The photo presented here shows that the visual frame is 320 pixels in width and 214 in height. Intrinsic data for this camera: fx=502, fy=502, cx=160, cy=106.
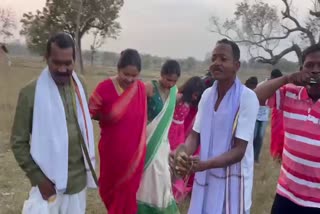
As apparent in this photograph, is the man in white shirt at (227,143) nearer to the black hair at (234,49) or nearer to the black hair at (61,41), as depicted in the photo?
the black hair at (234,49)

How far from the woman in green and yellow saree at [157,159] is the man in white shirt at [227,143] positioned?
5.34ft

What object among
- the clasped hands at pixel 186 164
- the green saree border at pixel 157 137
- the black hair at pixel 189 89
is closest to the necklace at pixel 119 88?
the green saree border at pixel 157 137

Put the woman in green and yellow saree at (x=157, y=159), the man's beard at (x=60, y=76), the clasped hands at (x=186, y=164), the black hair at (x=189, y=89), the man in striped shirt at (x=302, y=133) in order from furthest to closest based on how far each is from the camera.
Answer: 1. the black hair at (x=189, y=89)
2. the woman in green and yellow saree at (x=157, y=159)
3. the man's beard at (x=60, y=76)
4. the man in striped shirt at (x=302, y=133)
5. the clasped hands at (x=186, y=164)

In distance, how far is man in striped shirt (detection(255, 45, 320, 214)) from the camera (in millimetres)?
2959

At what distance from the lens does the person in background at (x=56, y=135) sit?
3.02m

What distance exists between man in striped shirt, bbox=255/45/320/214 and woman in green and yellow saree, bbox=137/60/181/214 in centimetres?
157

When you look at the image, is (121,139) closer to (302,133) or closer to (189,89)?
(189,89)

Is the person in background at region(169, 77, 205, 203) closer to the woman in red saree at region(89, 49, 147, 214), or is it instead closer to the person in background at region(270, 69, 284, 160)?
the woman in red saree at region(89, 49, 147, 214)

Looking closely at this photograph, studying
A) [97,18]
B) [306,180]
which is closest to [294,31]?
[97,18]

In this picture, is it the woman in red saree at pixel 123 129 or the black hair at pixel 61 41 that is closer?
the black hair at pixel 61 41

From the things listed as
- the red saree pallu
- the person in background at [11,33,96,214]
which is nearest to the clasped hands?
the person in background at [11,33,96,214]

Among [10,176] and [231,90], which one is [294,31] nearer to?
[10,176]

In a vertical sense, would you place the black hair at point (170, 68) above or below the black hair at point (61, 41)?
below

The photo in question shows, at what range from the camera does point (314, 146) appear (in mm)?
2947
